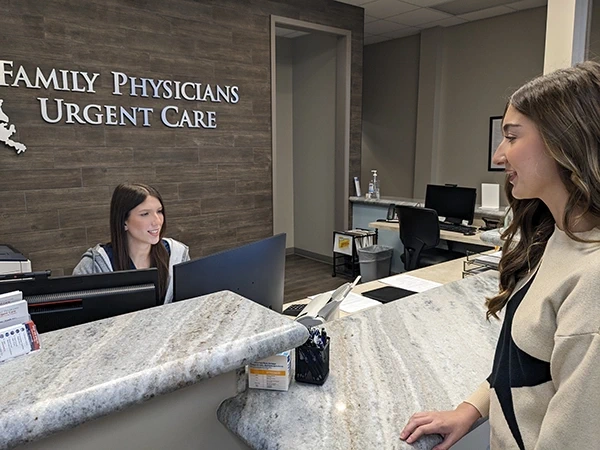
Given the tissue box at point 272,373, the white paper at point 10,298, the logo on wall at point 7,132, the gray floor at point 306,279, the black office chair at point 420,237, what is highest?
the logo on wall at point 7,132

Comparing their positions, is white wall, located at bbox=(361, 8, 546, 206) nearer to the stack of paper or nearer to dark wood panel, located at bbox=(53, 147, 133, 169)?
dark wood panel, located at bbox=(53, 147, 133, 169)

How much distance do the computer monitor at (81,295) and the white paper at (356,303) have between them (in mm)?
1000

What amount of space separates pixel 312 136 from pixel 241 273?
4.41 m

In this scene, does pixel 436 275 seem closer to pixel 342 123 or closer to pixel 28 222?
pixel 28 222

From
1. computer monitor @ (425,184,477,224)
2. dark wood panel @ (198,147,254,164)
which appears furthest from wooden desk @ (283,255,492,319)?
dark wood panel @ (198,147,254,164)

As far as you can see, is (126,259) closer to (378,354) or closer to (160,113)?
(378,354)

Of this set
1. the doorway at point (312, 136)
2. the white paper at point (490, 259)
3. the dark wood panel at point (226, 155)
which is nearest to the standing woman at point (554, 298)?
the white paper at point (490, 259)

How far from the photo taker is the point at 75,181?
3.30 metres

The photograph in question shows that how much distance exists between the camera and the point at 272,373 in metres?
0.94

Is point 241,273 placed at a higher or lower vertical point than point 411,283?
higher

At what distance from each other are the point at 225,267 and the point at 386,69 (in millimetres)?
5647

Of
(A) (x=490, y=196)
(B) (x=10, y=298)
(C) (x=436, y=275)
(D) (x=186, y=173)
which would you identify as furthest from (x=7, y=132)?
(A) (x=490, y=196)

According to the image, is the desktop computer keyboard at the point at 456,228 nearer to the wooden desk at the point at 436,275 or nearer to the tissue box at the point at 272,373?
the wooden desk at the point at 436,275

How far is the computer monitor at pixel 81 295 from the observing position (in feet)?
3.40
